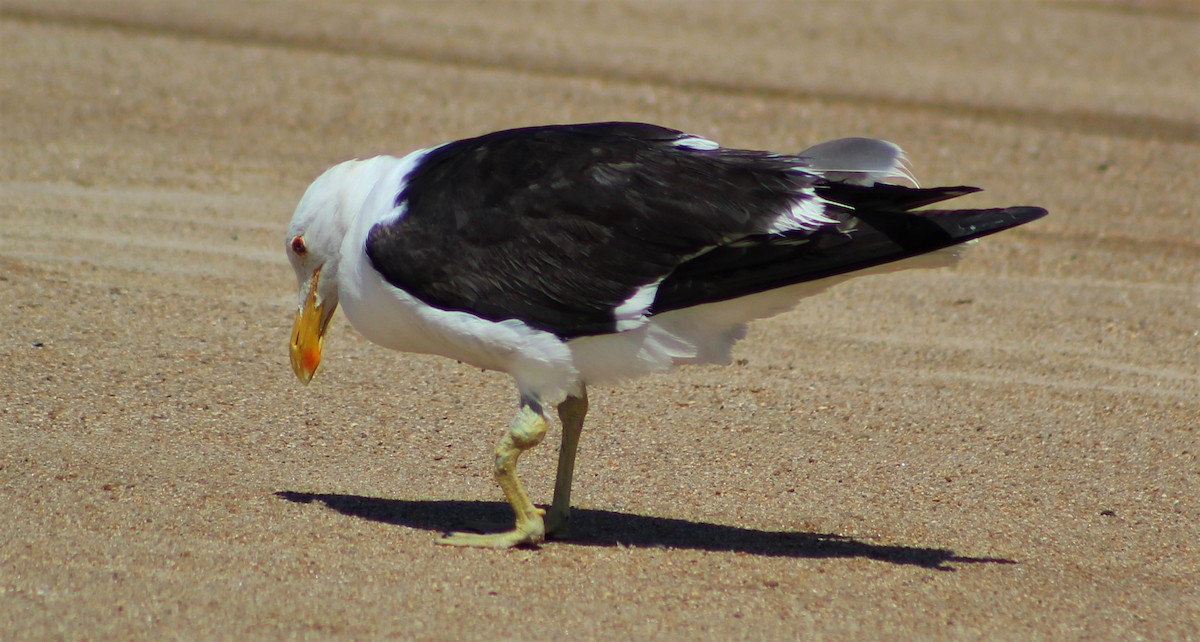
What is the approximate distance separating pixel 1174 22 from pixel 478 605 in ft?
63.4

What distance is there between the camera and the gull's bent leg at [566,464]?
629 cm

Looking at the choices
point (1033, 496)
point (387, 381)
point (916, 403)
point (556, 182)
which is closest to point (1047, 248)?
point (916, 403)

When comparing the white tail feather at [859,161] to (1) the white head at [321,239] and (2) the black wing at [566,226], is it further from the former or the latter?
(1) the white head at [321,239]

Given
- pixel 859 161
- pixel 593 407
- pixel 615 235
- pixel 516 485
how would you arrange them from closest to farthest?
pixel 615 235
pixel 859 161
pixel 516 485
pixel 593 407

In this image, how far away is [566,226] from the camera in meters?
5.80

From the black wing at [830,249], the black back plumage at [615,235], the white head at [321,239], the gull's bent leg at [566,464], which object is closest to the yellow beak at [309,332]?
the white head at [321,239]

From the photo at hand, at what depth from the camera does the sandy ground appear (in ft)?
18.3

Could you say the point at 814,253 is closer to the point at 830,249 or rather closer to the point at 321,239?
the point at 830,249

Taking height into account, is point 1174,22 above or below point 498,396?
above

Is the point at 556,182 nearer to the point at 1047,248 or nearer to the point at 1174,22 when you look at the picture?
the point at 1047,248

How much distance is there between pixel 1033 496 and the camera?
7.07m

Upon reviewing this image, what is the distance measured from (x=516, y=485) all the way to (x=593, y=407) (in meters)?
2.11

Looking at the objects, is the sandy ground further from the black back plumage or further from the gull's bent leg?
the black back plumage

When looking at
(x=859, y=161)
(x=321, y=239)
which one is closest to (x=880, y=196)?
(x=859, y=161)
